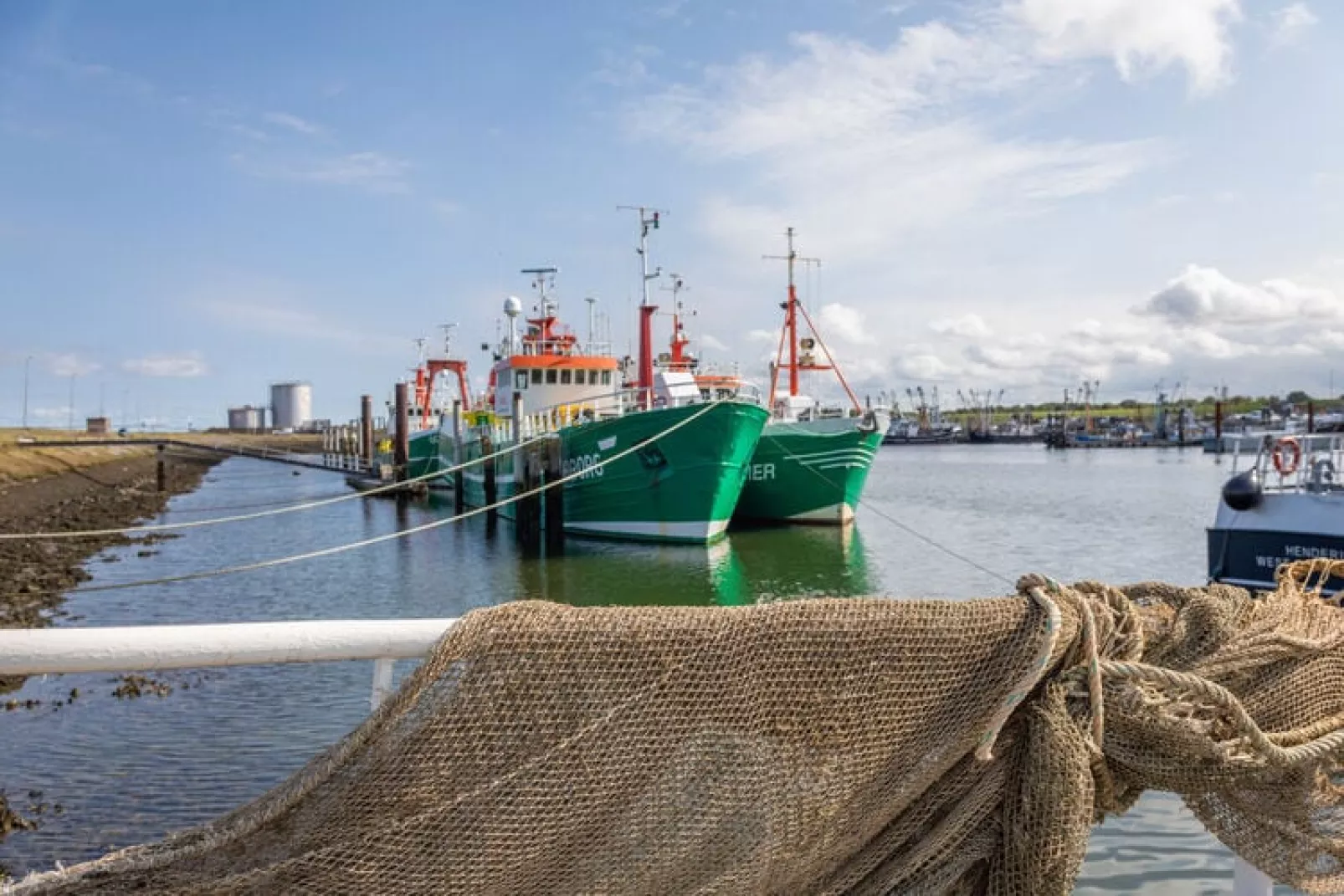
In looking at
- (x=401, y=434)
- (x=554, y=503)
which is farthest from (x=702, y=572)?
(x=401, y=434)

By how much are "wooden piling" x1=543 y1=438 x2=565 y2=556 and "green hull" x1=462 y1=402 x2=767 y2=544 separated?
42cm

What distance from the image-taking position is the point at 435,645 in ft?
5.54

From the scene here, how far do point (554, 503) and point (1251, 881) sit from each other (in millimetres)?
22872

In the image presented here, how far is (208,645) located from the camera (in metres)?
1.68

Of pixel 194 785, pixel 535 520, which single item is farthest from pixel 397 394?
pixel 194 785

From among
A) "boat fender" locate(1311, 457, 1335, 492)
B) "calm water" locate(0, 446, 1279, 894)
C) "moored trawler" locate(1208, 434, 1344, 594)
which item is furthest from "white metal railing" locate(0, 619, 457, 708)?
"boat fender" locate(1311, 457, 1335, 492)

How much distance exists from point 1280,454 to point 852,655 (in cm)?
1238

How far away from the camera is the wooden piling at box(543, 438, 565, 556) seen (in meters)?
24.2

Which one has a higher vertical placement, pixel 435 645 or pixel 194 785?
pixel 435 645

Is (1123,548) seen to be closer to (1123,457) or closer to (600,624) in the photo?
(600,624)

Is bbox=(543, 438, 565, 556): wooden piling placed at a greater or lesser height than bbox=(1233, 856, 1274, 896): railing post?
lesser

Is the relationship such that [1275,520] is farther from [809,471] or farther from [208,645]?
[809,471]

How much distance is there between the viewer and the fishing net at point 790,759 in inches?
65.7

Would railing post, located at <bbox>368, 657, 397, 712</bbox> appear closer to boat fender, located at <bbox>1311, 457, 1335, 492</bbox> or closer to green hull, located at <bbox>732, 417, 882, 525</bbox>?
boat fender, located at <bbox>1311, 457, 1335, 492</bbox>
